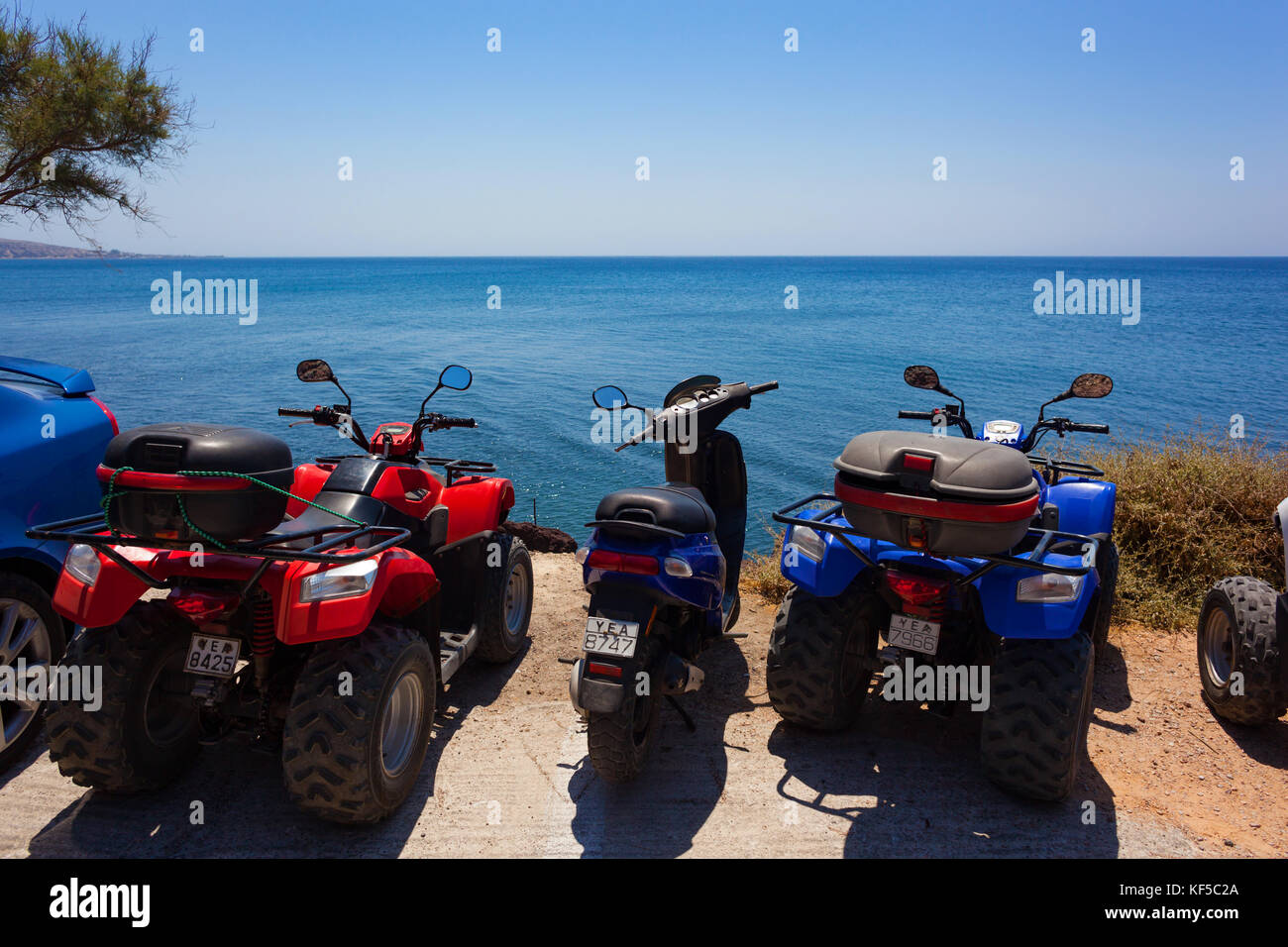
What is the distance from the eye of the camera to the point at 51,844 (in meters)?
3.42

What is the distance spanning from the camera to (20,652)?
409cm

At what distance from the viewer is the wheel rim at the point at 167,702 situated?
3.63 meters

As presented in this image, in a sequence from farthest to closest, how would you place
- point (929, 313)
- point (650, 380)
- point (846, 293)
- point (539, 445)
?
1. point (846, 293)
2. point (929, 313)
3. point (650, 380)
4. point (539, 445)

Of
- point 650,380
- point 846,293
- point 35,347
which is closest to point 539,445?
point 650,380

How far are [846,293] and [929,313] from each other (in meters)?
28.2

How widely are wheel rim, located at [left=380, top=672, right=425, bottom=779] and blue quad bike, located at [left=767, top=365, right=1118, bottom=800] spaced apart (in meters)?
1.75

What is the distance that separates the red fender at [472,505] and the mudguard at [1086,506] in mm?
3419

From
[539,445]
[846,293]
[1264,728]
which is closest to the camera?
[1264,728]

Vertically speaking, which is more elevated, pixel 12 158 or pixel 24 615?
pixel 12 158

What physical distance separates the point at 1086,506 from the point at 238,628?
477 cm

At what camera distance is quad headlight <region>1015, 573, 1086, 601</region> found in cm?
360

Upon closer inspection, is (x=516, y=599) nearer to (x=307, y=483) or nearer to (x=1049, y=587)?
(x=307, y=483)

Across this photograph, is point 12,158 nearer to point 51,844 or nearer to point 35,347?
point 51,844

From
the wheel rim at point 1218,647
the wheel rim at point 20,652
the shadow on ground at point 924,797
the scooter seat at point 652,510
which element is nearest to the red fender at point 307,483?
the wheel rim at point 20,652
